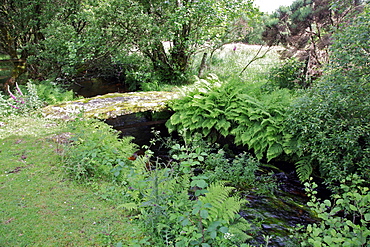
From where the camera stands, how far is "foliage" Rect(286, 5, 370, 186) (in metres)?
3.79

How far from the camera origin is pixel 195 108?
661 centimetres

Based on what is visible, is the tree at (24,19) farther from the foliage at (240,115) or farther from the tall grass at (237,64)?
the tall grass at (237,64)

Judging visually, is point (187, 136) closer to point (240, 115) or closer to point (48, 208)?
point (240, 115)

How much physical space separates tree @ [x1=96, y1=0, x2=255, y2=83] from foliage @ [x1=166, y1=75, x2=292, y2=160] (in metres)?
2.98

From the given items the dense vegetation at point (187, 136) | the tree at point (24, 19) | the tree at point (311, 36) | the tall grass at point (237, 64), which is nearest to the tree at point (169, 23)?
the dense vegetation at point (187, 136)

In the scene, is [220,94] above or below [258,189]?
above

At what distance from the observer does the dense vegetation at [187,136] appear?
256 cm

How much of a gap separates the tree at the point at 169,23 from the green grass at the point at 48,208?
5.37 meters

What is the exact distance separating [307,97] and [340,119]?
89cm

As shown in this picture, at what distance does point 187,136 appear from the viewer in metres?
6.61

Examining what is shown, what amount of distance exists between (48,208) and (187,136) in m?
4.13

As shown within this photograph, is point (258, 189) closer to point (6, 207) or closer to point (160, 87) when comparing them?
point (6, 207)

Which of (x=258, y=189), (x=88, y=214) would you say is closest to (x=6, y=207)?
(x=88, y=214)

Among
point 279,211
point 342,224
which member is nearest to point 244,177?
point 279,211
